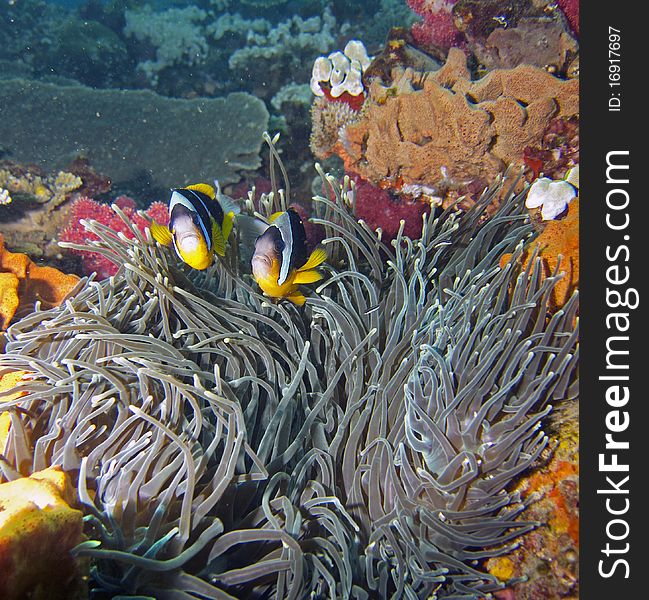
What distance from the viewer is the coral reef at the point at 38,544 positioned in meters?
1.37

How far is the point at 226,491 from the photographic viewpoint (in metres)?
1.88

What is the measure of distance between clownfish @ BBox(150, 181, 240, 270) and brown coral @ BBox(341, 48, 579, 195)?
227cm

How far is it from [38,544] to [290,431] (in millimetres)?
1081

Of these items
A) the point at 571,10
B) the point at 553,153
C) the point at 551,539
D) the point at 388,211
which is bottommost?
the point at 551,539

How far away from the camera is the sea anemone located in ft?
5.82

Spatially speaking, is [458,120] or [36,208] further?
[36,208]

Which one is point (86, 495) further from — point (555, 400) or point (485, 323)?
point (555, 400)

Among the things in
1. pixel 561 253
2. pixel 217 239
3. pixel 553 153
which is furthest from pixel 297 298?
pixel 553 153

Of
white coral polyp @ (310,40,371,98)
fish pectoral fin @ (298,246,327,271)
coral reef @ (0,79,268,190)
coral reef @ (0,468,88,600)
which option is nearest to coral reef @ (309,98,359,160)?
white coral polyp @ (310,40,371,98)

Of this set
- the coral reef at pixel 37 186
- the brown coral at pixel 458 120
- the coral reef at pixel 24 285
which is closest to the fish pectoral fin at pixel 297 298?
the coral reef at pixel 24 285

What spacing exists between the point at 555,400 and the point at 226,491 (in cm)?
165

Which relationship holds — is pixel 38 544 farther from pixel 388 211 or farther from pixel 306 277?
pixel 388 211

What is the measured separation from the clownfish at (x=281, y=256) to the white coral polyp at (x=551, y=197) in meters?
1.88

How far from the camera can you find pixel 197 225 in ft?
7.08
